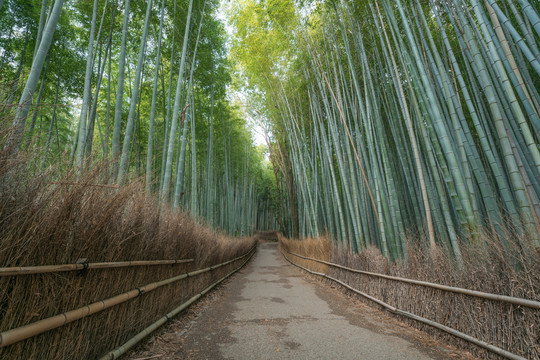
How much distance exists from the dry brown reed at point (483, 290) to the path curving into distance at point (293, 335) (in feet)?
0.68

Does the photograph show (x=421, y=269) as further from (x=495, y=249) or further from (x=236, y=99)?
(x=236, y=99)

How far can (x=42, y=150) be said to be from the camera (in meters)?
1.36

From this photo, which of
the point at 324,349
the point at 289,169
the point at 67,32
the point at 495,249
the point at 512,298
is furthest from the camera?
the point at 289,169

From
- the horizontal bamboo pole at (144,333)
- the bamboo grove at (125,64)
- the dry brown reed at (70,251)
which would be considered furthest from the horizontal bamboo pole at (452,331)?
the bamboo grove at (125,64)

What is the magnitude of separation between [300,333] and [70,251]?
197 cm

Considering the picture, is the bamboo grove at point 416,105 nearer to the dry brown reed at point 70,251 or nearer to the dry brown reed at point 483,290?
the dry brown reed at point 483,290

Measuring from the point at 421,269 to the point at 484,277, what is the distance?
2.56 feet

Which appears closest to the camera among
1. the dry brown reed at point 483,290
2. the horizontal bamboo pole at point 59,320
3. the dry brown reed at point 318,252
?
the horizontal bamboo pole at point 59,320

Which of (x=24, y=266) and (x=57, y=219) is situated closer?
(x=24, y=266)

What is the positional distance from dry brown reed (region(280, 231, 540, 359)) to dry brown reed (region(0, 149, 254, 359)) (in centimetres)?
245

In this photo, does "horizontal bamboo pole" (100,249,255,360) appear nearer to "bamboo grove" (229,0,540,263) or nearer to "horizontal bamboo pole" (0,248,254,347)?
"horizontal bamboo pole" (0,248,254,347)

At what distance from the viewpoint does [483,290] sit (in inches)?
71.6

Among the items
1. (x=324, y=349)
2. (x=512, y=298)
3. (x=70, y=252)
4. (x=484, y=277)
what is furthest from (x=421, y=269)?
(x=70, y=252)

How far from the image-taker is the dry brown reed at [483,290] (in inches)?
59.2
